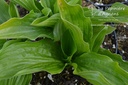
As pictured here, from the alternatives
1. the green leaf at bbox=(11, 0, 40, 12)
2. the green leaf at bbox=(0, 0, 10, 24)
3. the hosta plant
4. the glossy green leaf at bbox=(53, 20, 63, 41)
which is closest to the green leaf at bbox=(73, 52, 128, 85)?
the hosta plant

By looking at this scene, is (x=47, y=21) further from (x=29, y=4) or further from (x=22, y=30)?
(x=29, y=4)

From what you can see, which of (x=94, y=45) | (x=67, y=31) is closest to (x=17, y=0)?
(x=67, y=31)

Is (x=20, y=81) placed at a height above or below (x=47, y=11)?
below

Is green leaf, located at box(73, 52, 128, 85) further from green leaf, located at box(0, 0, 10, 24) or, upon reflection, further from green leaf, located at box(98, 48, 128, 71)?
green leaf, located at box(0, 0, 10, 24)

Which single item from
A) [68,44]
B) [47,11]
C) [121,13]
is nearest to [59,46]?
[68,44]

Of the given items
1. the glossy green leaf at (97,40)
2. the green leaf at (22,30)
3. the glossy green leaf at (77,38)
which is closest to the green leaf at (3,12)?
the green leaf at (22,30)

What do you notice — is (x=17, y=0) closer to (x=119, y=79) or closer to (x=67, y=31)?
(x=67, y=31)

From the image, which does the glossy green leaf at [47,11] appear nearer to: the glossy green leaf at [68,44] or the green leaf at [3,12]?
the glossy green leaf at [68,44]
